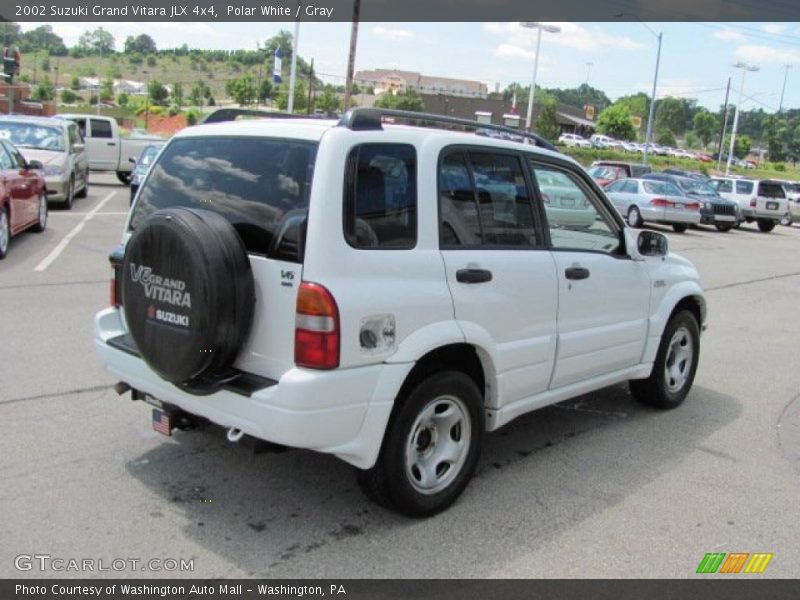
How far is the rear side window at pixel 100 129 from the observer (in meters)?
23.5

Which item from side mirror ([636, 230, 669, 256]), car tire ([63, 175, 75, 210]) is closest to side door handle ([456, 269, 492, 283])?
side mirror ([636, 230, 669, 256])

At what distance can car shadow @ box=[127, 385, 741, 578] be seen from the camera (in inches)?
133

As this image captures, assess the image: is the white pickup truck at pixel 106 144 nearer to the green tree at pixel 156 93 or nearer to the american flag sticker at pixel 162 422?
the american flag sticker at pixel 162 422

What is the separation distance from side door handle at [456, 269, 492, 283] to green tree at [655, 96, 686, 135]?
165048mm

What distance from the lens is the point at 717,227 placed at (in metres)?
25.6

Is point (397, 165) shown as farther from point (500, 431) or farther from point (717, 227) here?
point (717, 227)

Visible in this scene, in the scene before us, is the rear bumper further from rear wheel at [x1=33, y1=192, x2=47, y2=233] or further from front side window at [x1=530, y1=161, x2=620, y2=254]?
rear wheel at [x1=33, y1=192, x2=47, y2=233]

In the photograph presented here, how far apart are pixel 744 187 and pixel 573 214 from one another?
2715 centimetres

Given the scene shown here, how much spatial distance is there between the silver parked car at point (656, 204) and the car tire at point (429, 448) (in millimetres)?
19738

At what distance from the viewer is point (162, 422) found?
3771mm

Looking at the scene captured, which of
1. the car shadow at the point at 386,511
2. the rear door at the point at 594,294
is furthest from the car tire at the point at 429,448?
the rear door at the point at 594,294

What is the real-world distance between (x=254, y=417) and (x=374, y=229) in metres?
0.99
